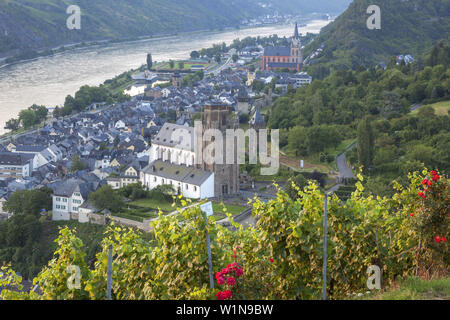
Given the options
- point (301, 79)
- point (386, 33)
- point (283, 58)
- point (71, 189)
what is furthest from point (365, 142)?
point (386, 33)

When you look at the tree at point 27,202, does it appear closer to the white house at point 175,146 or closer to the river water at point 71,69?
the white house at point 175,146

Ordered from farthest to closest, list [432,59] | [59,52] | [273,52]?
1. [59,52]
2. [273,52]
3. [432,59]

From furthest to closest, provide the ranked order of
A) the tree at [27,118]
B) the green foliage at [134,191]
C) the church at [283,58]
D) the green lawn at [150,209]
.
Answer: the church at [283,58]
the tree at [27,118]
the green foliage at [134,191]
the green lawn at [150,209]

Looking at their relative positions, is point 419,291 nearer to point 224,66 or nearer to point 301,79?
point 301,79

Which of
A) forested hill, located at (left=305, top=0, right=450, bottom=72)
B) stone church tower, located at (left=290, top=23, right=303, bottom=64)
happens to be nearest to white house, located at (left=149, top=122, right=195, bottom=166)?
forested hill, located at (left=305, top=0, right=450, bottom=72)

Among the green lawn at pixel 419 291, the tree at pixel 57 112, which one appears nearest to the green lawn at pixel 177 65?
the tree at pixel 57 112

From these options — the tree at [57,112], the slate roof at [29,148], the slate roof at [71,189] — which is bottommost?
the slate roof at [71,189]

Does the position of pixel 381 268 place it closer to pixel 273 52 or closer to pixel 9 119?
pixel 9 119

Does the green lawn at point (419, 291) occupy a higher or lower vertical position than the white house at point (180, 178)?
higher
